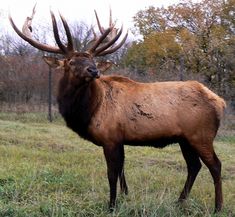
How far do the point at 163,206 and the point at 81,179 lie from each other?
6.79 feet

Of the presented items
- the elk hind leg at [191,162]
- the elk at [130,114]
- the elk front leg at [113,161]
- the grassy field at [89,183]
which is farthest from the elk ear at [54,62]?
the elk hind leg at [191,162]

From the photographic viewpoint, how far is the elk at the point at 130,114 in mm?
6016

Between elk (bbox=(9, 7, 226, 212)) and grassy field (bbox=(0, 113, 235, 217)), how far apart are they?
0.37 m

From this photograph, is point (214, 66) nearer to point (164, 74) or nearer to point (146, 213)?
point (164, 74)

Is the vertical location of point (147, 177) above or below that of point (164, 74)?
below

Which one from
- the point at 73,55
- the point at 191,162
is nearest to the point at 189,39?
the point at 191,162

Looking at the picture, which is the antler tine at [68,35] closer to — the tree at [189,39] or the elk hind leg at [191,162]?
the elk hind leg at [191,162]

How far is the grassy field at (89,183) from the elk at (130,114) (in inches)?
14.5

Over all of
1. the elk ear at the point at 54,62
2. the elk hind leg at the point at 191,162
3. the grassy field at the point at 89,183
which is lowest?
the grassy field at the point at 89,183

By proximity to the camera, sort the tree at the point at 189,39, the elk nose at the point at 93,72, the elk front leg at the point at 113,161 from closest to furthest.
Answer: the elk nose at the point at 93,72 → the elk front leg at the point at 113,161 → the tree at the point at 189,39

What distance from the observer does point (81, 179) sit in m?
7.13

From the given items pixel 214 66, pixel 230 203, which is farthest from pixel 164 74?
pixel 230 203

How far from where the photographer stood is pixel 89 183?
→ 682 cm

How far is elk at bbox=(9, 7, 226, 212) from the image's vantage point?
19.7 ft
